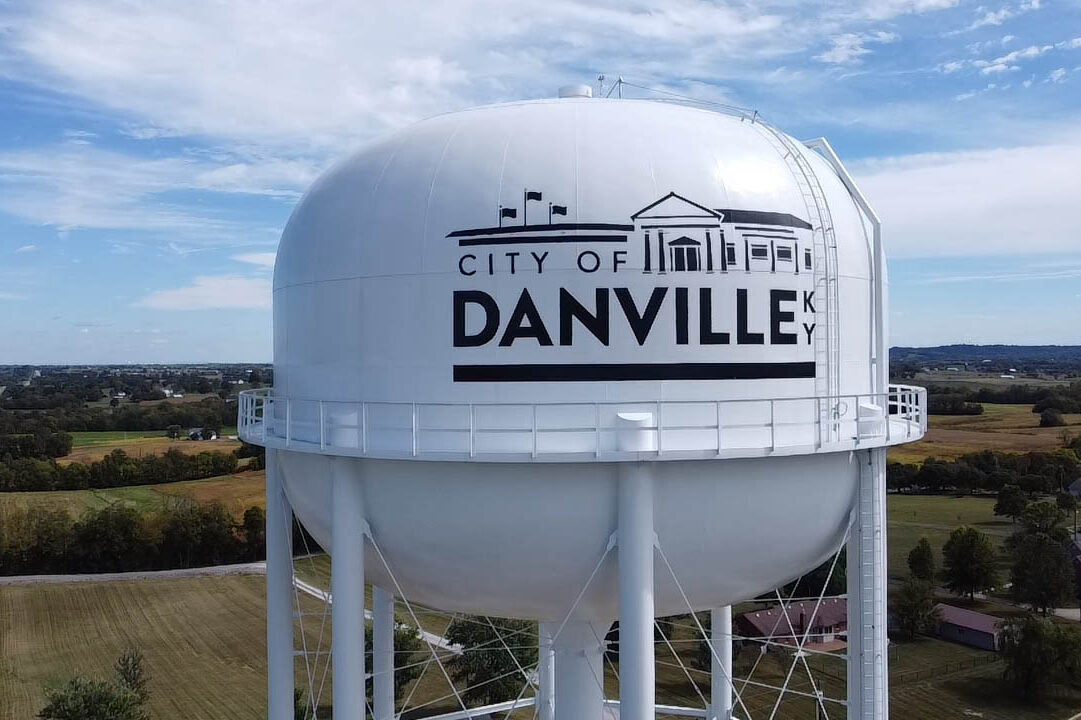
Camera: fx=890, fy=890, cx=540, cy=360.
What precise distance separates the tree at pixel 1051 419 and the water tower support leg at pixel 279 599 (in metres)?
74.7

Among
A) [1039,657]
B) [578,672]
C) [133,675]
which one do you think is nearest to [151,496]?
[133,675]

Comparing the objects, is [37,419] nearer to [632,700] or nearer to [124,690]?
[124,690]

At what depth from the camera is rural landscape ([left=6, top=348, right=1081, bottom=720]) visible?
29125 millimetres

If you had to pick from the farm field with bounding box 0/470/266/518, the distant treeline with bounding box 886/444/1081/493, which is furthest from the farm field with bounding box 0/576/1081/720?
the distant treeline with bounding box 886/444/1081/493

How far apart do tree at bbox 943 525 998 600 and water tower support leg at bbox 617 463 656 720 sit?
35812 millimetres

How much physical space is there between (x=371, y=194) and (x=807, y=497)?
6138mm

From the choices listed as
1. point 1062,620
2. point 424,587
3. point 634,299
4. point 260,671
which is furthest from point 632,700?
point 1062,620

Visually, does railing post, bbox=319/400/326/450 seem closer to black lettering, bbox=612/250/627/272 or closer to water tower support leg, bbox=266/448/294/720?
water tower support leg, bbox=266/448/294/720

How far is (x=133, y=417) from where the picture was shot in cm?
8194

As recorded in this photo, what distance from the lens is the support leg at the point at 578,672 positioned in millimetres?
12725

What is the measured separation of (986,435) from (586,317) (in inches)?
2675

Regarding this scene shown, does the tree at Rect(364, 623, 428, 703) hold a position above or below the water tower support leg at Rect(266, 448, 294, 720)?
below

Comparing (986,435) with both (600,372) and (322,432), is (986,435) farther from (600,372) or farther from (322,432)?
(322,432)

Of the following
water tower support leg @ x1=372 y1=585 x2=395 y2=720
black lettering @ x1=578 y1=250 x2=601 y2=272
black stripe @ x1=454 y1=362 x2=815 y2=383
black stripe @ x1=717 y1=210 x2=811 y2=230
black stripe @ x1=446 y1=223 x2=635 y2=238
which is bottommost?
water tower support leg @ x1=372 y1=585 x2=395 y2=720
